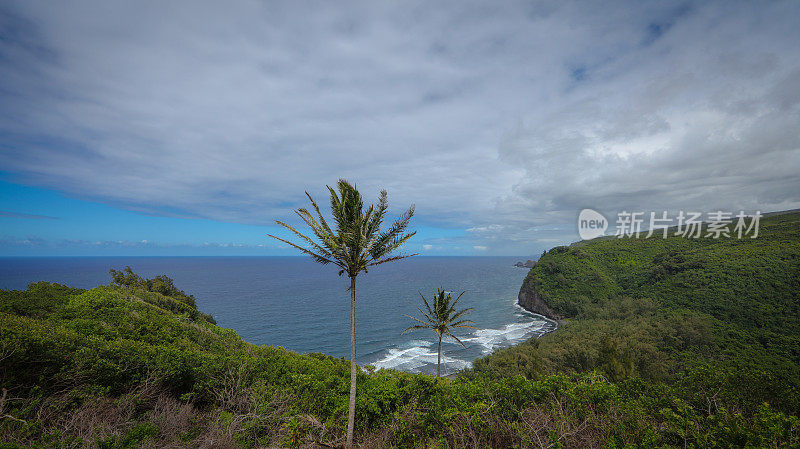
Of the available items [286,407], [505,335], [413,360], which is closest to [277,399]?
[286,407]

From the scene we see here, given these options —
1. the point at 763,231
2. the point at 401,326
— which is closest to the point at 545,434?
the point at 401,326

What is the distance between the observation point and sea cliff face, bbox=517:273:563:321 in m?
79.3

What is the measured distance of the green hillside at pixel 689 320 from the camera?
89.5 ft

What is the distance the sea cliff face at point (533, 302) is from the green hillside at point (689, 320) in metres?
0.93

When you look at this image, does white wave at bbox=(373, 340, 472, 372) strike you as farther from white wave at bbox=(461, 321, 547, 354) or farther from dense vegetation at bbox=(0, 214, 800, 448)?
dense vegetation at bbox=(0, 214, 800, 448)

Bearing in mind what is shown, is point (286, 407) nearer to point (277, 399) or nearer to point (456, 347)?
point (277, 399)

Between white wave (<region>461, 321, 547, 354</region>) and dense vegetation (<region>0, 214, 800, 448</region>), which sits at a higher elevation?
dense vegetation (<region>0, 214, 800, 448</region>)

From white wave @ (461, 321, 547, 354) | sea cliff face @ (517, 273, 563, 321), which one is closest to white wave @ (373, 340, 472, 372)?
white wave @ (461, 321, 547, 354)

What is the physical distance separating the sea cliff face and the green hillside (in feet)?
3.06

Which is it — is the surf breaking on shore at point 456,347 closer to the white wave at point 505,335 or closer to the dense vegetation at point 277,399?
the white wave at point 505,335

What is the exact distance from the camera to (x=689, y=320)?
48.7 meters

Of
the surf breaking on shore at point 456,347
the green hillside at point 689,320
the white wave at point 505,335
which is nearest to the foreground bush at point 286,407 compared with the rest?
the green hillside at point 689,320

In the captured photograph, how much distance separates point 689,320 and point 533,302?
38.0m

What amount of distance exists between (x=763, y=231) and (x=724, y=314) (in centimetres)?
6423
